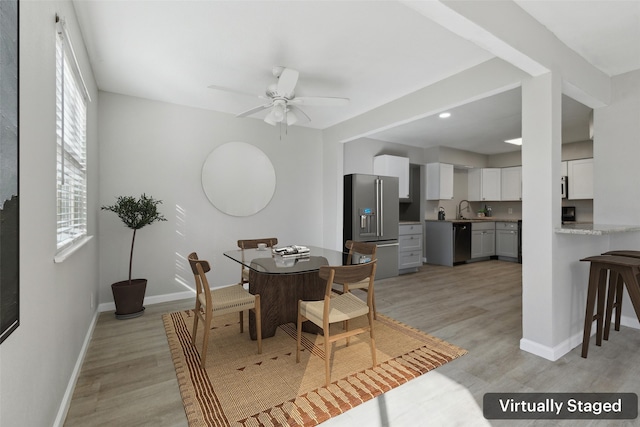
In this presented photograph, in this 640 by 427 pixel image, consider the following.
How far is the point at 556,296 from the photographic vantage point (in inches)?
93.9

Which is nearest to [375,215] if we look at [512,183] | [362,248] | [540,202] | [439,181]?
[362,248]

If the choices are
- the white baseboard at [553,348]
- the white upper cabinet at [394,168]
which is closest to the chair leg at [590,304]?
the white baseboard at [553,348]

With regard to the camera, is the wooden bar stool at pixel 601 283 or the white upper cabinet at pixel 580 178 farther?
the white upper cabinet at pixel 580 178

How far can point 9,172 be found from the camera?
99 cm

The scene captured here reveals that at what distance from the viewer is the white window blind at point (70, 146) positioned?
1802 mm

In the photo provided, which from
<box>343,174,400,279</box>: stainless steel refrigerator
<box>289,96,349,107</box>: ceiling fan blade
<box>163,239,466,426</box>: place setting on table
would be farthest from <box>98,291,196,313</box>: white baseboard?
<box>289,96,349,107</box>: ceiling fan blade

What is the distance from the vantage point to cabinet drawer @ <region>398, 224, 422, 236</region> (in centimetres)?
549

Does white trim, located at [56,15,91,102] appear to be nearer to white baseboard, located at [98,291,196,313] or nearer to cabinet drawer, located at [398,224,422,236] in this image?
white baseboard, located at [98,291,196,313]

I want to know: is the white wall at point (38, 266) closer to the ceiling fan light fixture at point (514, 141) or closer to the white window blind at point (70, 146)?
the white window blind at point (70, 146)

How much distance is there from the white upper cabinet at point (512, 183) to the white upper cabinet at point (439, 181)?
151 cm

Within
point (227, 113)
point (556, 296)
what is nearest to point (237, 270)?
point (227, 113)

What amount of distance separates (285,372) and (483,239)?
5956mm

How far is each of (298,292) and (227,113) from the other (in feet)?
9.25

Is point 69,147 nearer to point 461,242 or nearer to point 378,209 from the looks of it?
point 378,209
